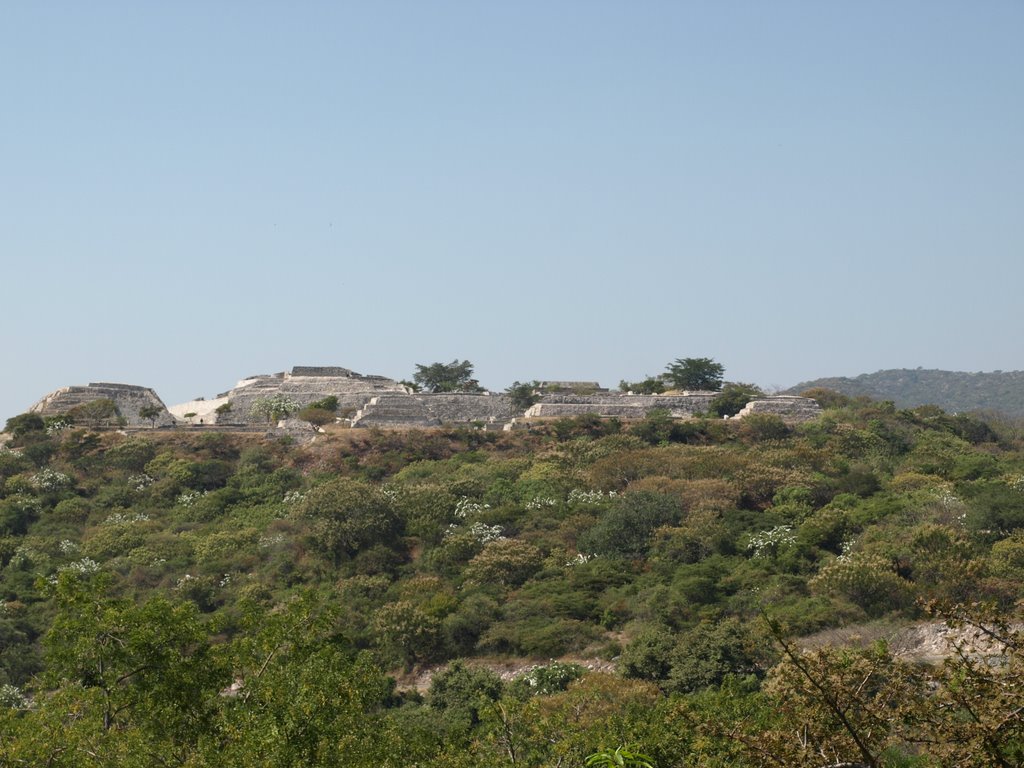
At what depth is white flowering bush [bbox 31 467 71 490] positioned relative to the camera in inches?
1750

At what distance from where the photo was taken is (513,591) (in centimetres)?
3406

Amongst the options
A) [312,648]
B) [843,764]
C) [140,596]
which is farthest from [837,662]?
[140,596]

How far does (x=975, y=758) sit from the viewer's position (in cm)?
890

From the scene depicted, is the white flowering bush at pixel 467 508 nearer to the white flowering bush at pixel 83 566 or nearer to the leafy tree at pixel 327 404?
the white flowering bush at pixel 83 566

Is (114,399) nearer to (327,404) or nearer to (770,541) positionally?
(327,404)

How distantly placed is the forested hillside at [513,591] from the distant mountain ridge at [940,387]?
9667cm

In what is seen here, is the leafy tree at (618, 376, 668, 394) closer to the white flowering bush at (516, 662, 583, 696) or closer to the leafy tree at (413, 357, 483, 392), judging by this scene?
the leafy tree at (413, 357, 483, 392)

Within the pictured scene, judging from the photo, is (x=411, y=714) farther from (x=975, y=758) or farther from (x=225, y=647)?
(x=975, y=758)

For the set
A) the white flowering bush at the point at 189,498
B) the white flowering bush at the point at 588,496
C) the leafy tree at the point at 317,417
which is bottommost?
the white flowering bush at the point at 588,496

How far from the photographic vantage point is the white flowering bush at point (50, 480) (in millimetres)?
44438

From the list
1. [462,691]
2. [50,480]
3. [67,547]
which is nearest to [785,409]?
[50,480]

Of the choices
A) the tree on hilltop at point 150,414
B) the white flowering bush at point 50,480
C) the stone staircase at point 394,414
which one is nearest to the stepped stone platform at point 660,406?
the stone staircase at point 394,414

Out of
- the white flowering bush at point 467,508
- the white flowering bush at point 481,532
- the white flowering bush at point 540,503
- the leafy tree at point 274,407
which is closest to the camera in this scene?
the white flowering bush at point 481,532

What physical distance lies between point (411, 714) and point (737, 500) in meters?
16.4
